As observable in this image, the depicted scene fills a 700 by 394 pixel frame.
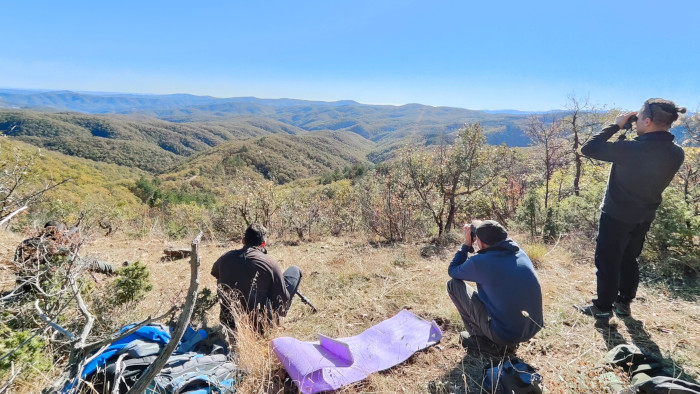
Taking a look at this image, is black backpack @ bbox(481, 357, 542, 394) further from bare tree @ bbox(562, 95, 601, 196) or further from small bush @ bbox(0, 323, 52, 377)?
bare tree @ bbox(562, 95, 601, 196)

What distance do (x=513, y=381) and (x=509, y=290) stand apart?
1.98 ft

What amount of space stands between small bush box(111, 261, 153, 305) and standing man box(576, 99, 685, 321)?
183 inches

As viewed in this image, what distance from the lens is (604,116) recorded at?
10.5 m

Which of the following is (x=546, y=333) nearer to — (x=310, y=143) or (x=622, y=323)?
(x=622, y=323)

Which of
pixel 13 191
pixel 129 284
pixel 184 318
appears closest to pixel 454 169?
pixel 129 284

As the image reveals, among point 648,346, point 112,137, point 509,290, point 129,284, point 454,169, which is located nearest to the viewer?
point 509,290

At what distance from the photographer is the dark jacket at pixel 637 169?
259 cm

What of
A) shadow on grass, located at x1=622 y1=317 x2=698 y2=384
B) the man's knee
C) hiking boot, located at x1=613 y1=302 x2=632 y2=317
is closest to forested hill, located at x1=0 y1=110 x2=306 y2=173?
the man's knee

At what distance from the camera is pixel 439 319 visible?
129 inches

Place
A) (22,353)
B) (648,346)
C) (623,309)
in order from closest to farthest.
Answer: (22,353) < (648,346) < (623,309)

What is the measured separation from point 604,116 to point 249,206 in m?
11.8

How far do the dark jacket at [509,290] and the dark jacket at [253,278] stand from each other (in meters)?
1.98

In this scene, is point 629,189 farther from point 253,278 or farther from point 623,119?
point 253,278

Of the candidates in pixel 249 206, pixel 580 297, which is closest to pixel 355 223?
pixel 249 206
